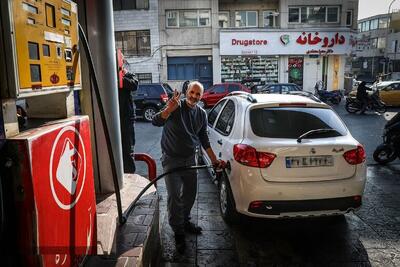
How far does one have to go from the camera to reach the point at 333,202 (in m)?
4.07

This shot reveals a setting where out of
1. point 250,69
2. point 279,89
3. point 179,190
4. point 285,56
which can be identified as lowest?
point 179,190

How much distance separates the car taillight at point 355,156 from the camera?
4.15m

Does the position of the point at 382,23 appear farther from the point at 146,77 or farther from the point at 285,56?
the point at 146,77

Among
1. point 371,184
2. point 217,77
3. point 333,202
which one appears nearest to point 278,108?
point 333,202

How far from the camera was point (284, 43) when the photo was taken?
26688 millimetres

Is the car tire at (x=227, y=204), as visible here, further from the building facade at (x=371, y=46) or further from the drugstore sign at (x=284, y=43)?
the building facade at (x=371, y=46)

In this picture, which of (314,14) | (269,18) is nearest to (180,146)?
(269,18)

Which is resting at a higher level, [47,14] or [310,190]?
[47,14]

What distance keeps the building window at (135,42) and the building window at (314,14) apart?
1072 cm

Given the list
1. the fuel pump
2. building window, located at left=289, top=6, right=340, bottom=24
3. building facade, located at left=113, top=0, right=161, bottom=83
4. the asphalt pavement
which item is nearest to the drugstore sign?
building window, located at left=289, top=6, right=340, bottom=24

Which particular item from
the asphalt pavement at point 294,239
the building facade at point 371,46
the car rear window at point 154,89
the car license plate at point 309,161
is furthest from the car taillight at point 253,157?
the building facade at point 371,46

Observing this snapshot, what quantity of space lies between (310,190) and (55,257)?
A: 2991mm

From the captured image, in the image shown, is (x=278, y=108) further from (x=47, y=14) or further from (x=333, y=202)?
(x=47, y=14)

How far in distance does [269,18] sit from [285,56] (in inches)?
123
